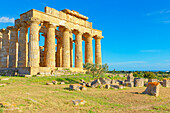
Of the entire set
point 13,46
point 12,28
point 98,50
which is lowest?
point 98,50

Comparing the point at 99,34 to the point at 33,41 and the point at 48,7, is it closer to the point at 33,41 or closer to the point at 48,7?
the point at 48,7

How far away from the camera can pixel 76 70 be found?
33031 millimetres

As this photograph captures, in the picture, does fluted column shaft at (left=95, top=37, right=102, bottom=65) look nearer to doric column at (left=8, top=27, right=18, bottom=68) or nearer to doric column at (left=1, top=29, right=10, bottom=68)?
doric column at (left=8, top=27, right=18, bottom=68)

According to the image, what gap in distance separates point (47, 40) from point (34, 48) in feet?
12.0

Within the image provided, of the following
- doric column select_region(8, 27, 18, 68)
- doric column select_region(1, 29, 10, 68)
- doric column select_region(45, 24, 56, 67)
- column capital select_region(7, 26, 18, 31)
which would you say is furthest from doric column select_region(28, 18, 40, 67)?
doric column select_region(1, 29, 10, 68)

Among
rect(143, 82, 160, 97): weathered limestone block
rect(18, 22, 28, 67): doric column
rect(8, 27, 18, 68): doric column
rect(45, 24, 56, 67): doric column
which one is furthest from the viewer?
rect(8, 27, 18, 68): doric column

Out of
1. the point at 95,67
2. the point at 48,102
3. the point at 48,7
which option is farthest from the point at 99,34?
the point at 48,102

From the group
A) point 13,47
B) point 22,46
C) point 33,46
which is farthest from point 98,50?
point 13,47

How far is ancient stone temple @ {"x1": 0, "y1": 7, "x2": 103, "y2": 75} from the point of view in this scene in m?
27.6

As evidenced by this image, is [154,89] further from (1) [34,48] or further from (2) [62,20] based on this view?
(2) [62,20]

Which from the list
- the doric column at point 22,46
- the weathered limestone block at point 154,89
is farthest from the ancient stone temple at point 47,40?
the weathered limestone block at point 154,89

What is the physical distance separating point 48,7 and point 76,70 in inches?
524

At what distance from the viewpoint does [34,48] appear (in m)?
27.5

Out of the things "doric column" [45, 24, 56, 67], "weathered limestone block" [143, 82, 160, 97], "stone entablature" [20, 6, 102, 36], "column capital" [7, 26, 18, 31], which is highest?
"stone entablature" [20, 6, 102, 36]
